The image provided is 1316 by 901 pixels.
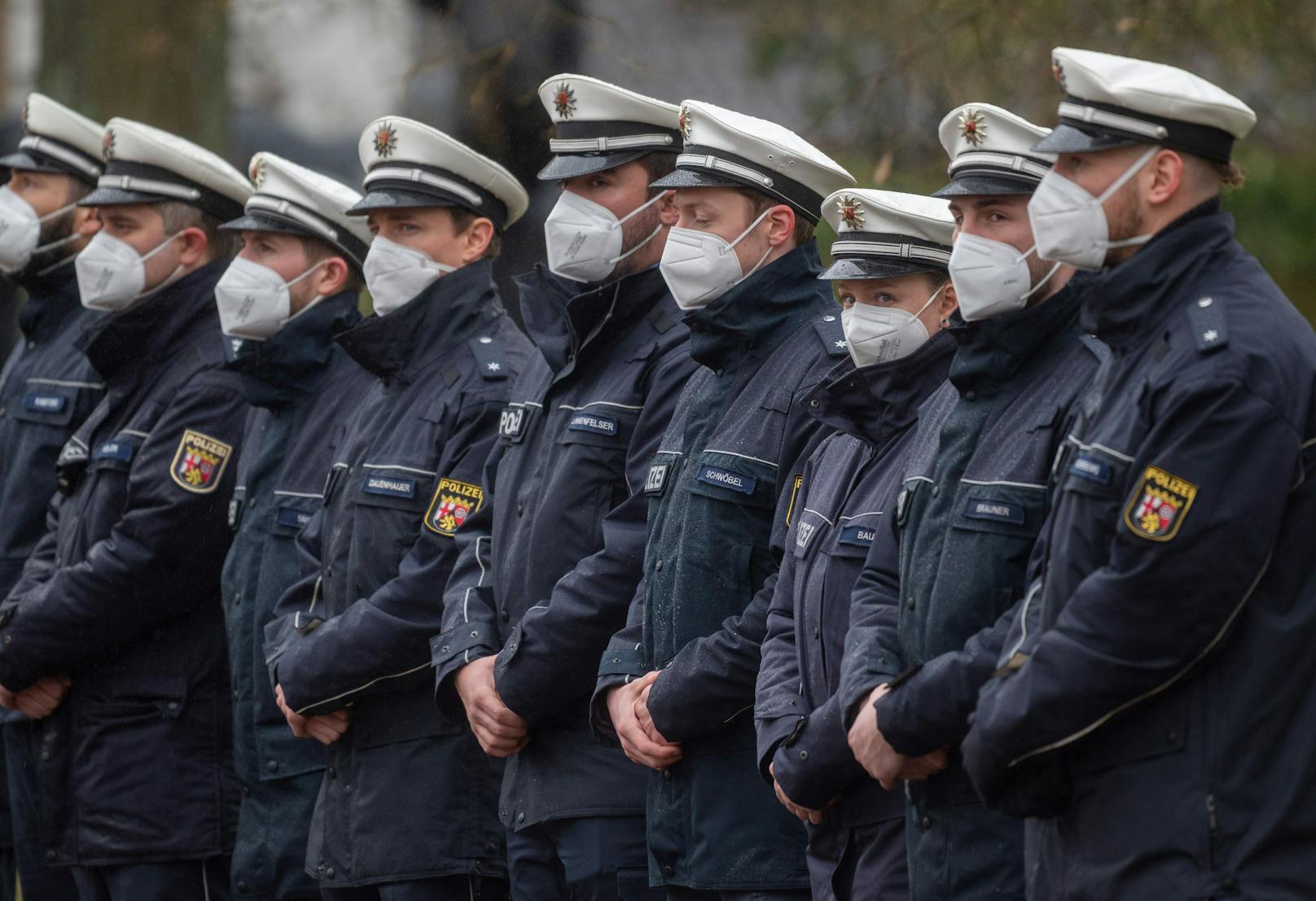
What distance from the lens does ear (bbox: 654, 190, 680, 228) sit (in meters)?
5.64

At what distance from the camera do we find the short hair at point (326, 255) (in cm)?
700

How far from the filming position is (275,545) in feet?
21.4

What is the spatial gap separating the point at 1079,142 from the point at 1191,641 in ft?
3.38

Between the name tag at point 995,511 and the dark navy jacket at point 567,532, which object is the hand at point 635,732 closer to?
the dark navy jacket at point 567,532

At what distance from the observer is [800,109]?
9.93 metres

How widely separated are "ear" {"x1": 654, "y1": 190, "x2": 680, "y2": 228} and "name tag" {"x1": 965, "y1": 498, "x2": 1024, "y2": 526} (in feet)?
5.38

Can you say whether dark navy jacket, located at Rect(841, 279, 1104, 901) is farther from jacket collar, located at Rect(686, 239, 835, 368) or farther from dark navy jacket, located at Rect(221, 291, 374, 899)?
dark navy jacket, located at Rect(221, 291, 374, 899)

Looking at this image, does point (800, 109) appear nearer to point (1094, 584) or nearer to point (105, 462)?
point (105, 462)

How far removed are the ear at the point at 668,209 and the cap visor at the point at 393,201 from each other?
0.90 meters

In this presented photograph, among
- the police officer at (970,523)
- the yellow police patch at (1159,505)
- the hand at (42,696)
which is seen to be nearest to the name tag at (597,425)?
the police officer at (970,523)

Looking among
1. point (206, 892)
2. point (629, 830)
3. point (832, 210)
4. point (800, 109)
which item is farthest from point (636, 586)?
point (800, 109)

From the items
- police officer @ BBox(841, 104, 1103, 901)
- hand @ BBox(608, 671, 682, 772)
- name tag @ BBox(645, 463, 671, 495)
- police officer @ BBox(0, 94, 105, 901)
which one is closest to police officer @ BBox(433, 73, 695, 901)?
name tag @ BBox(645, 463, 671, 495)

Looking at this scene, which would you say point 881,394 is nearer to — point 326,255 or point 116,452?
point 326,255

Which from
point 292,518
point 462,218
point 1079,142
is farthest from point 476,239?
point 1079,142
